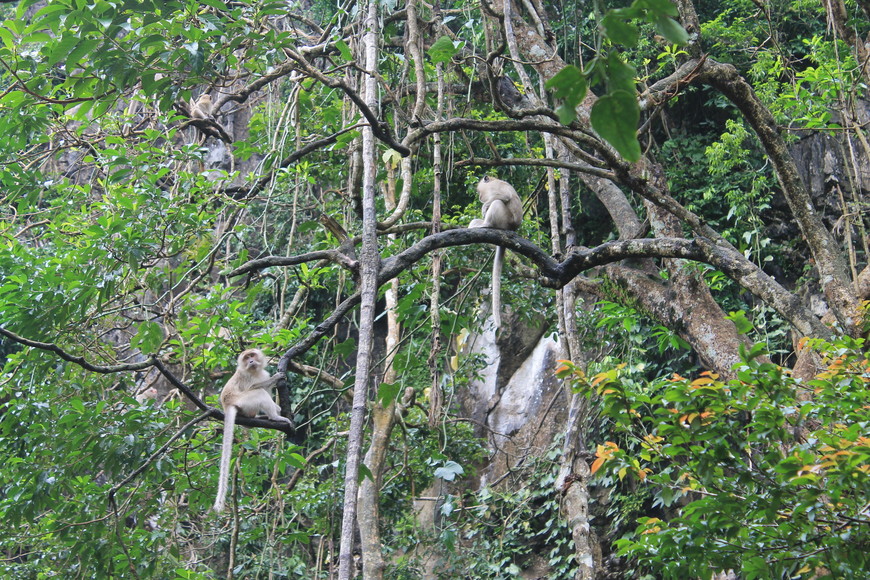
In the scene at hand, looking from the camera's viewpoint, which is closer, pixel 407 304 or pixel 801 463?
pixel 801 463

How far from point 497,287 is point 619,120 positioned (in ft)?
14.3

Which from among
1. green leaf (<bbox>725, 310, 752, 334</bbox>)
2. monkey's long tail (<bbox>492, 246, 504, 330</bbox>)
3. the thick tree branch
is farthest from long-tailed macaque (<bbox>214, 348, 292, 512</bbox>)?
the thick tree branch

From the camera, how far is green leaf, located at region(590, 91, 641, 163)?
38.7 inches

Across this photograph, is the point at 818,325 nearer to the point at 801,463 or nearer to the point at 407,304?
the point at 801,463

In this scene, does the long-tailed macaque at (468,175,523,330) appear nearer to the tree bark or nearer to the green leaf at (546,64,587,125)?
the tree bark

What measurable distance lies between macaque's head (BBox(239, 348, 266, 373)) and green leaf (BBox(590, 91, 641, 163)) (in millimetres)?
4521

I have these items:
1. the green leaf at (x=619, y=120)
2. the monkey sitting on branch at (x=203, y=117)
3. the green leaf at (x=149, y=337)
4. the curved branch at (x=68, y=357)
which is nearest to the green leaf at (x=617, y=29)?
the green leaf at (x=619, y=120)

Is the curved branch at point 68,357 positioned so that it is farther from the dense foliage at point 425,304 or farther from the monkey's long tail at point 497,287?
the monkey's long tail at point 497,287

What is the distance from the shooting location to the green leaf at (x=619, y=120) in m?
0.98

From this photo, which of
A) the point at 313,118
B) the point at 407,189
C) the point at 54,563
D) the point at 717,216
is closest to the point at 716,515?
the point at 407,189

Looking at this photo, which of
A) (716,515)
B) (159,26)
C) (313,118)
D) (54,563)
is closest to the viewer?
(716,515)

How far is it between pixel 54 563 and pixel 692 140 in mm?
8820

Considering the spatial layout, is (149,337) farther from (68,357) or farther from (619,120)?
(619,120)

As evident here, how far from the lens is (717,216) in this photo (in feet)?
31.6
